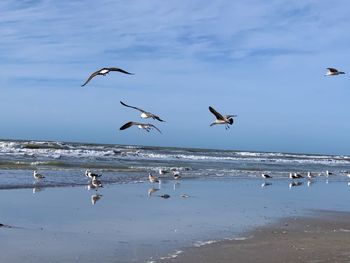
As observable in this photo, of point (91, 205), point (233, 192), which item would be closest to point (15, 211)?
point (91, 205)

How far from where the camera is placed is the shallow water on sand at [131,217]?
8914 mm

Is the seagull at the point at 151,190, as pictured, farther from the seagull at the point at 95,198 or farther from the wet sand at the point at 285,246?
the wet sand at the point at 285,246

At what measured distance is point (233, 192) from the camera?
19.1 metres

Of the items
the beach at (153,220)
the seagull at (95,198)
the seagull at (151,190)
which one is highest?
the seagull at (151,190)

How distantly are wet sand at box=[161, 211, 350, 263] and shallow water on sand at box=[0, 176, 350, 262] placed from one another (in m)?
0.41

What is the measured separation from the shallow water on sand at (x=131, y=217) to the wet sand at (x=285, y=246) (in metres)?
0.41

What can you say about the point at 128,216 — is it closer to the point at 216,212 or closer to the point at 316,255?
the point at 216,212

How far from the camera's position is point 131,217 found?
1238 centimetres

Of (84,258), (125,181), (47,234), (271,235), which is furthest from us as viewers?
(125,181)

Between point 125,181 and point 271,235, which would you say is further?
point 125,181

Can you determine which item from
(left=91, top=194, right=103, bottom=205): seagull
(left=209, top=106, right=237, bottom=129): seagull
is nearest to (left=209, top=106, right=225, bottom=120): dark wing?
(left=209, top=106, right=237, bottom=129): seagull


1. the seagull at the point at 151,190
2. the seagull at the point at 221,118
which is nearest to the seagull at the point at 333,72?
the seagull at the point at 221,118

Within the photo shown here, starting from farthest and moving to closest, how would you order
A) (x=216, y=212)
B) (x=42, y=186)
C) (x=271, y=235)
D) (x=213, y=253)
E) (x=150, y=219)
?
(x=42, y=186) < (x=216, y=212) < (x=150, y=219) < (x=271, y=235) < (x=213, y=253)

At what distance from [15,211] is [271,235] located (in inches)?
203
